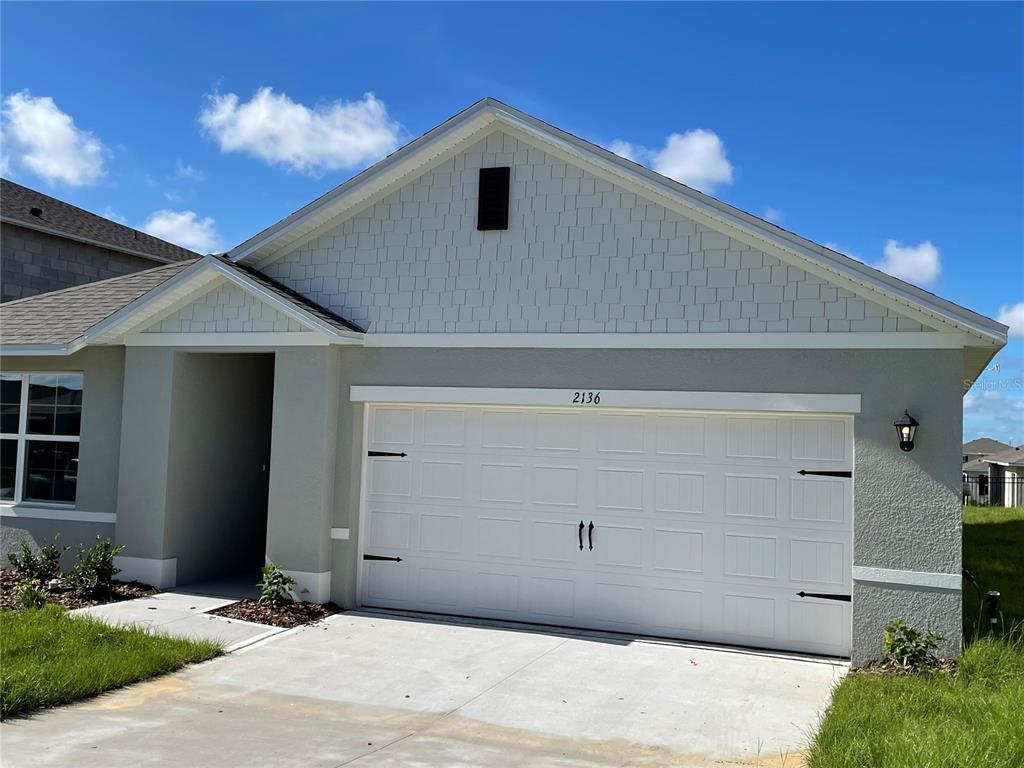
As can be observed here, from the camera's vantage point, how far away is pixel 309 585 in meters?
10.5

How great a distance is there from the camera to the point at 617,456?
987cm

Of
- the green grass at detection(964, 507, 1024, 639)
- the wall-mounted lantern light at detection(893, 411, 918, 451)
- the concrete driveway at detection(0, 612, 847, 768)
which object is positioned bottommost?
the concrete driveway at detection(0, 612, 847, 768)

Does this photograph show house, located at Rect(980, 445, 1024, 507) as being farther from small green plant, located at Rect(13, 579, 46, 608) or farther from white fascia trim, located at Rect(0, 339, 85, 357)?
small green plant, located at Rect(13, 579, 46, 608)

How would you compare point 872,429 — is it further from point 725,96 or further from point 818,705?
point 725,96

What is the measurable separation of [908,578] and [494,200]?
612cm

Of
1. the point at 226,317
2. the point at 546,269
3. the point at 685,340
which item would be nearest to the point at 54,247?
the point at 226,317

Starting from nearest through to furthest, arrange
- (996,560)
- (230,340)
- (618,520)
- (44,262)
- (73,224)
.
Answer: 1. (618,520)
2. (230,340)
3. (996,560)
4. (44,262)
5. (73,224)

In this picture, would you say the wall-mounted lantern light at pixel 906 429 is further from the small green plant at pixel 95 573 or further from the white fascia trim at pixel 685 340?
the small green plant at pixel 95 573

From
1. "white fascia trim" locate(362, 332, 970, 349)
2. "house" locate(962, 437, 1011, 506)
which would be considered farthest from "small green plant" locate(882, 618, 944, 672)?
"house" locate(962, 437, 1011, 506)

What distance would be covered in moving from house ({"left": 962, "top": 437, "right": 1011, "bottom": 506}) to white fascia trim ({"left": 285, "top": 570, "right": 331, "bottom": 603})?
84.8 feet

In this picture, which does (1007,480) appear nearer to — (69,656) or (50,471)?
(50,471)

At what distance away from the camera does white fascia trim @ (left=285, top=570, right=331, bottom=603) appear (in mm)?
10453

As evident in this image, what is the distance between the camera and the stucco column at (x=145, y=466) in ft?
36.8

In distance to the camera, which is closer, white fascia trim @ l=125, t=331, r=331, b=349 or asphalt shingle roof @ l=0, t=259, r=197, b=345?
white fascia trim @ l=125, t=331, r=331, b=349
